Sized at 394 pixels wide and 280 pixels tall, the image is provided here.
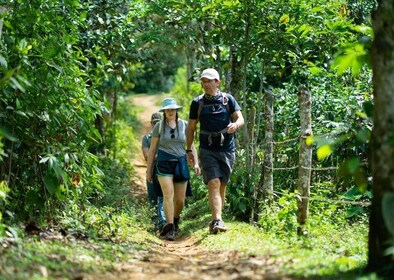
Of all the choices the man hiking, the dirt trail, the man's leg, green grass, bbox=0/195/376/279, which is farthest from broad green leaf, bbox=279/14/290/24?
the dirt trail

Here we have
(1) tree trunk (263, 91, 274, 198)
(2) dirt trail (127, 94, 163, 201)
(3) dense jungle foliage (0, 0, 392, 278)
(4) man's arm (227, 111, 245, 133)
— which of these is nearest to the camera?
(3) dense jungle foliage (0, 0, 392, 278)

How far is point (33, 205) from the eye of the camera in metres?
7.00

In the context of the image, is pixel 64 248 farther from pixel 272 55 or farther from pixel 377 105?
pixel 272 55

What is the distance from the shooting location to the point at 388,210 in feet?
14.3

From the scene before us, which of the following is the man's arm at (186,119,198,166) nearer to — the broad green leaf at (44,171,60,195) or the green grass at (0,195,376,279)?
the green grass at (0,195,376,279)

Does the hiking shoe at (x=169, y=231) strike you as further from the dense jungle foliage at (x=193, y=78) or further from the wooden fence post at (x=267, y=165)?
the wooden fence post at (x=267, y=165)

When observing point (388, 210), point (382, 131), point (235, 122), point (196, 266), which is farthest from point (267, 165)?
point (388, 210)

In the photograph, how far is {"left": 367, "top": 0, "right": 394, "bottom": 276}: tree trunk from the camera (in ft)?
15.4

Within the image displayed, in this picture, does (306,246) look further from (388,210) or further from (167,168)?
(167,168)

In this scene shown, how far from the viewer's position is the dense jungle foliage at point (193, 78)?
22.0 ft

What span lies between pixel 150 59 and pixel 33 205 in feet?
31.4

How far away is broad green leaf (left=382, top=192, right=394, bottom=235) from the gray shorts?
3786 mm

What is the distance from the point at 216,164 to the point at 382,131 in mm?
3605

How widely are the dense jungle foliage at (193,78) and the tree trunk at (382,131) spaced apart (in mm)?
213
